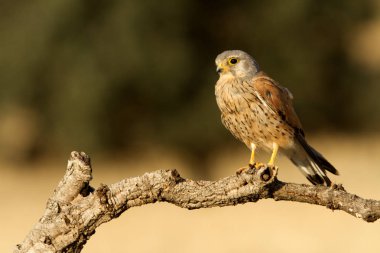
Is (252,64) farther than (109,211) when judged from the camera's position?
Answer: Yes

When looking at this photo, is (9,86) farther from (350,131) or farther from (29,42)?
(350,131)

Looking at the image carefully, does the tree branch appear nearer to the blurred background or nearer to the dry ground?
the dry ground

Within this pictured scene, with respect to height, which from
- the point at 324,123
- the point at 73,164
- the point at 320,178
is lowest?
the point at 73,164

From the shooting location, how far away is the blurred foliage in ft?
51.5

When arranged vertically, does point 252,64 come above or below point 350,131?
below

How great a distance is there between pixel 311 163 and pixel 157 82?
1053cm

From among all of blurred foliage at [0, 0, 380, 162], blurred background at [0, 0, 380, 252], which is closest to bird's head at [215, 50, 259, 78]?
blurred background at [0, 0, 380, 252]

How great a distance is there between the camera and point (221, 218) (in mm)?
13773

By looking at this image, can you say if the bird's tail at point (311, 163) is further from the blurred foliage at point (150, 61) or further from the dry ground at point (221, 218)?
the blurred foliage at point (150, 61)

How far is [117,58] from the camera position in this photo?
51.4ft

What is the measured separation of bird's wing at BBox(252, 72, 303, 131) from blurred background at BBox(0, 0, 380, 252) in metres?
8.46

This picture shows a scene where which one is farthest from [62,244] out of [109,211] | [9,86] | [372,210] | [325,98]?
[325,98]

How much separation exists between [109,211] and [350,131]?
49.9ft

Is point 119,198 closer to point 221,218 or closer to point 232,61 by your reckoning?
point 232,61
